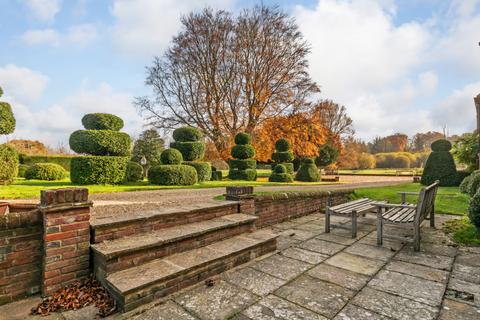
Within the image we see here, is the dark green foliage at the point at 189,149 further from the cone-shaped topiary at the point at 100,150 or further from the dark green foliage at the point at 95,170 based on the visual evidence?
the dark green foliage at the point at 95,170

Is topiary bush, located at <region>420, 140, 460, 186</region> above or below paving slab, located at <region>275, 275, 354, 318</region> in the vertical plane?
above

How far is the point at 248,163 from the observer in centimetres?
1638

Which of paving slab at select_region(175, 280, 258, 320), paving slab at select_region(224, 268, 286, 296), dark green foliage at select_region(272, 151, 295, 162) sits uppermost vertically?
dark green foliage at select_region(272, 151, 295, 162)

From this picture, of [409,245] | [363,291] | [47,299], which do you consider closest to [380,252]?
[409,245]

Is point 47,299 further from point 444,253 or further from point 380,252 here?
point 444,253

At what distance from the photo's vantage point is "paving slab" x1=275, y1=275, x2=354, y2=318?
2.19 m

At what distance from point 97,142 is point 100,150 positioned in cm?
39

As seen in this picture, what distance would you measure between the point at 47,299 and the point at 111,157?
888cm

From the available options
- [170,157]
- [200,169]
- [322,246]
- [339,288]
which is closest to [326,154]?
[200,169]

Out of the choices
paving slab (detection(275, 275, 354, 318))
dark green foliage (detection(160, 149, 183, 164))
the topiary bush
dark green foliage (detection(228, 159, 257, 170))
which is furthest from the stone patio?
dark green foliage (detection(228, 159, 257, 170))

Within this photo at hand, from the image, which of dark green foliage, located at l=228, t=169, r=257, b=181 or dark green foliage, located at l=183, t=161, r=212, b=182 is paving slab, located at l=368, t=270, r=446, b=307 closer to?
dark green foliage, located at l=183, t=161, r=212, b=182

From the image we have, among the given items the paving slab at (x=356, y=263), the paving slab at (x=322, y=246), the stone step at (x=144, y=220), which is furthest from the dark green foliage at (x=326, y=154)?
the stone step at (x=144, y=220)

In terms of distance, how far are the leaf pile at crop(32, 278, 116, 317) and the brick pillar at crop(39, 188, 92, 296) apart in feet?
0.27

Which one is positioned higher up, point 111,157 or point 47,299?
point 111,157
